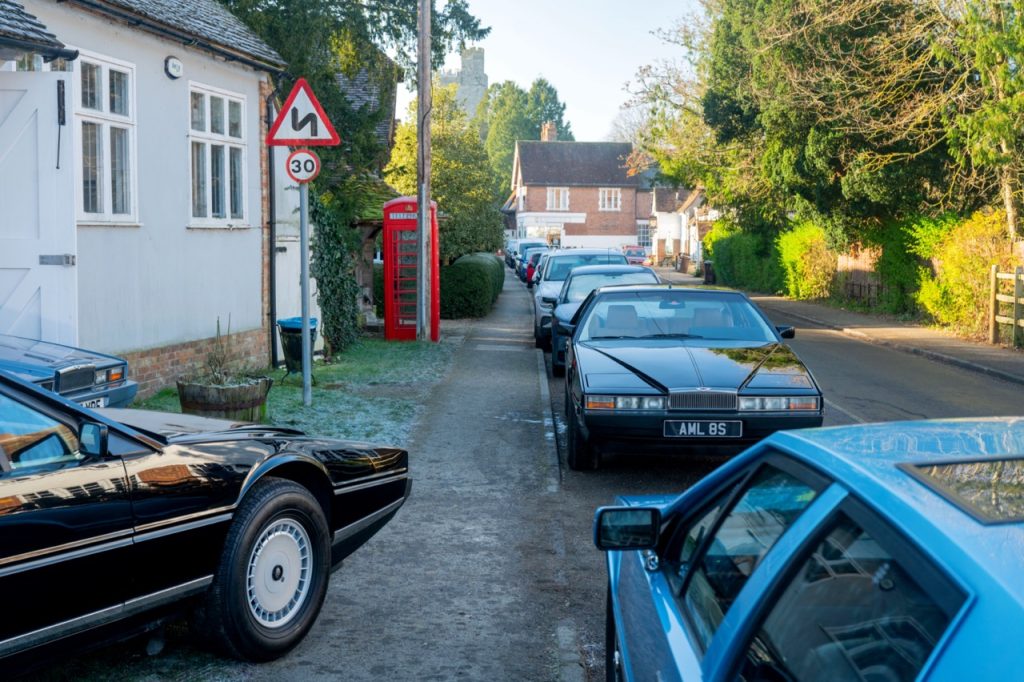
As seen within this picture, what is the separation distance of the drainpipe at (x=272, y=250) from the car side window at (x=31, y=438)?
1161cm

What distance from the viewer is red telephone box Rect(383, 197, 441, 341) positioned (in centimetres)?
2095

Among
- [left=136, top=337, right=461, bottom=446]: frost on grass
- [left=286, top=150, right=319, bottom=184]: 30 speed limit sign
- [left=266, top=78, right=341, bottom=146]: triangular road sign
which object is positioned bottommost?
[left=136, top=337, right=461, bottom=446]: frost on grass

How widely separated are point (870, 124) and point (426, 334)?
10.8 m

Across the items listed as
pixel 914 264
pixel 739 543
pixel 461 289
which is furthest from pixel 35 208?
pixel 914 264

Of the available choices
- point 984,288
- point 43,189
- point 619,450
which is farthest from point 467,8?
point 619,450

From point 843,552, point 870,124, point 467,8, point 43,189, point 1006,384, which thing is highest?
point 467,8

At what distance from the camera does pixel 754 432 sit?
8172 mm

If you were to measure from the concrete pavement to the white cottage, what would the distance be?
10540 millimetres

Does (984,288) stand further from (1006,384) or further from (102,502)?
(102,502)

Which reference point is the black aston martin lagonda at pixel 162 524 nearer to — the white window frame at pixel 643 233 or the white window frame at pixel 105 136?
the white window frame at pixel 105 136

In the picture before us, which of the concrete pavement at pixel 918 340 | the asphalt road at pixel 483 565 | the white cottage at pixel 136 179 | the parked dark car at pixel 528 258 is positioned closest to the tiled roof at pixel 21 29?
the white cottage at pixel 136 179

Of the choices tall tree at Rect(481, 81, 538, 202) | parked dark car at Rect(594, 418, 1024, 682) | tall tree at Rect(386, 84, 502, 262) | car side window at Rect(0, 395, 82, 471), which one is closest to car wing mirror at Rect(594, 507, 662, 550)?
parked dark car at Rect(594, 418, 1024, 682)

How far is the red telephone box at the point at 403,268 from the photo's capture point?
2095cm

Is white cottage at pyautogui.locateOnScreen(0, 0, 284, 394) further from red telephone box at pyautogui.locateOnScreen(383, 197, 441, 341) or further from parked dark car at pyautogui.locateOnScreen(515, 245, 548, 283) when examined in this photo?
parked dark car at pyautogui.locateOnScreen(515, 245, 548, 283)
